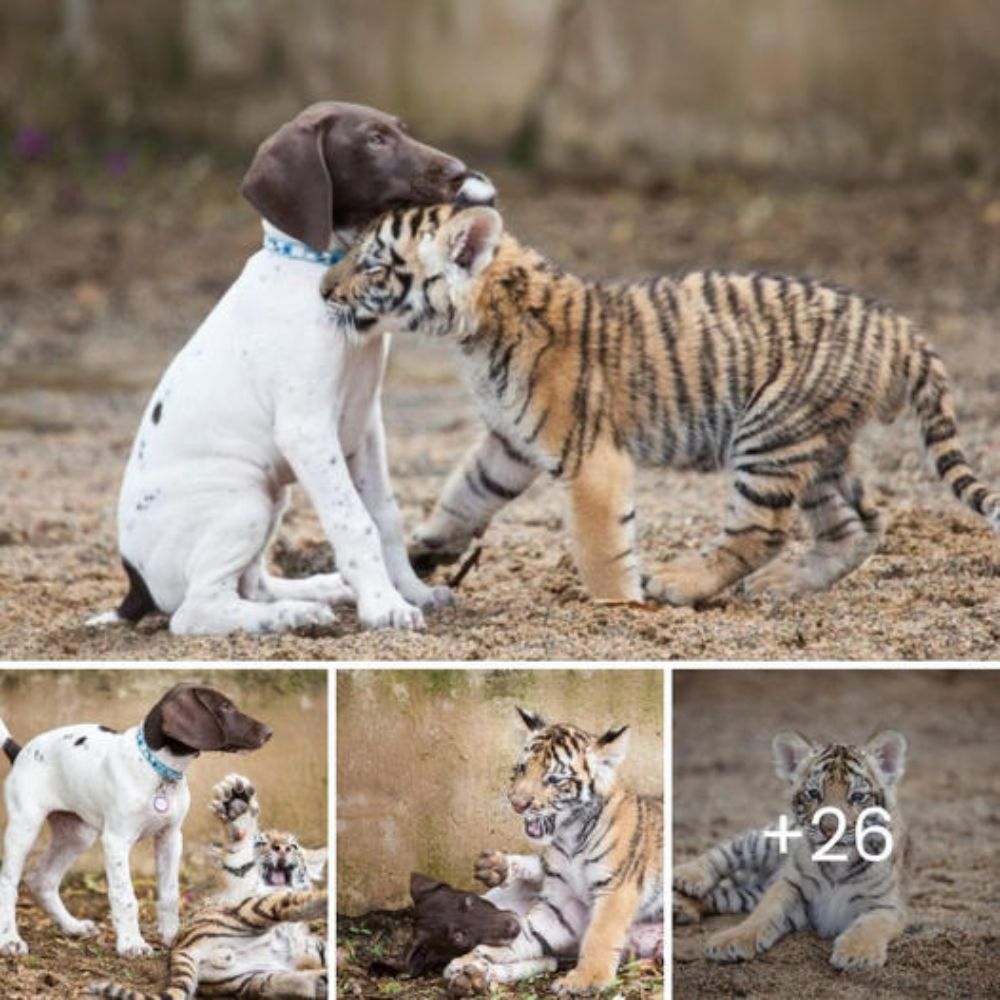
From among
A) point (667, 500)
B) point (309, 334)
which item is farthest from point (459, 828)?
point (667, 500)

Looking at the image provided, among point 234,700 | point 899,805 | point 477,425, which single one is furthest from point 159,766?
point 477,425

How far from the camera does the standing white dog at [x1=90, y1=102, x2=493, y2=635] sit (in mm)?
6258

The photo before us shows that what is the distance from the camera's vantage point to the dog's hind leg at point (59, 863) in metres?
5.51

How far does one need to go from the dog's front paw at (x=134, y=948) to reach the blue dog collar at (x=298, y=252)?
1954 mm

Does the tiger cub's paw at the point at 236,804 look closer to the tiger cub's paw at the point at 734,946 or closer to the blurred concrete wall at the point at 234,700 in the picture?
the blurred concrete wall at the point at 234,700

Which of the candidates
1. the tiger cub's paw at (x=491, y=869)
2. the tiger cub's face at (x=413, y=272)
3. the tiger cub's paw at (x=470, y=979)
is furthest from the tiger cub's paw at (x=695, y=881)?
the tiger cub's face at (x=413, y=272)

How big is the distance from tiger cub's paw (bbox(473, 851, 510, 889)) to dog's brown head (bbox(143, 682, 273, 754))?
577 mm

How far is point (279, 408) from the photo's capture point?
20.6 ft

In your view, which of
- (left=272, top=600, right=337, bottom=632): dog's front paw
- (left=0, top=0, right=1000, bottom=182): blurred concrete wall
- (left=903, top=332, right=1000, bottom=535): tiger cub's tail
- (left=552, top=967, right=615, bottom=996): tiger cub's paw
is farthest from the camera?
(left=0, top=0, right=1000, bottom=182): blurred concrete wall

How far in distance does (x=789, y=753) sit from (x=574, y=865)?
639 mm

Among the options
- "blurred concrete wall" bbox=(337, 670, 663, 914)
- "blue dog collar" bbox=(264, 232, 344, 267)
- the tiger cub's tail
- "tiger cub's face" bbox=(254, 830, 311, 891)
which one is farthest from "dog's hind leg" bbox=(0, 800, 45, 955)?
the tiger cub's tail

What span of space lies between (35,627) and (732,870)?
2.27m

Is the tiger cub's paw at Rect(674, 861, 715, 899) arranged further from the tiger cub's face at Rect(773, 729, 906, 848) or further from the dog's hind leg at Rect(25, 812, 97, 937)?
the dog's hind leg at Rect(25, 812, 97, 937)

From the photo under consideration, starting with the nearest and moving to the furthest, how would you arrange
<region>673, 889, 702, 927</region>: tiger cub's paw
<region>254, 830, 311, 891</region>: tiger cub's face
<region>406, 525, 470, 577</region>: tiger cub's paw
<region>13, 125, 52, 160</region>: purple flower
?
<region>254, 830, 311, 891</region>: tiger cub's face, <region>673, 889, 702, 927</region>: tiger cub's paw, <region>406, 525, 470, 577</region>: tiger cub's paw, <region>13, 125, 52, 160</region>: purple flower
